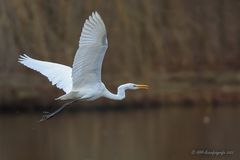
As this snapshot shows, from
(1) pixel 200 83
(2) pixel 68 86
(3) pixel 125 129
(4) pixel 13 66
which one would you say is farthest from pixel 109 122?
(2) pixel 68 86

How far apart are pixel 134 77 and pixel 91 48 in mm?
8381

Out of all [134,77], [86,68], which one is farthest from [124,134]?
[86,68]

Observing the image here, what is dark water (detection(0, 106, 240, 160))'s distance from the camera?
11.9 meters

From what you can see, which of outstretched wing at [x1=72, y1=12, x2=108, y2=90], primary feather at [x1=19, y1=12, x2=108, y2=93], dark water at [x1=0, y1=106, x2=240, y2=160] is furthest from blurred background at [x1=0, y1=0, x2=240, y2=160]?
outstretched wing at [x1=72, y1=12, x2=108, y2=90]

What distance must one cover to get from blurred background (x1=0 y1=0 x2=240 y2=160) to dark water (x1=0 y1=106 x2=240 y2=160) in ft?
0.06

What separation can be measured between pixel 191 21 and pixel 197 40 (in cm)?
43

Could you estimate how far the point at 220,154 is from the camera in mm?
11562

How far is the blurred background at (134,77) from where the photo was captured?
1358 centimetres

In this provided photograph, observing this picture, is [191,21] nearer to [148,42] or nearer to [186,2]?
[186,2]

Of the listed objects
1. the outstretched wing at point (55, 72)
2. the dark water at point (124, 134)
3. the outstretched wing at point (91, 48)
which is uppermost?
the outstretched wing at point (91, 48)

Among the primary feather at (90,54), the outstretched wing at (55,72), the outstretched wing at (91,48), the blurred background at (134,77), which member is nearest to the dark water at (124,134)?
the blurred background at (134,77)

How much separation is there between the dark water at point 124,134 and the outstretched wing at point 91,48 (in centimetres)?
245

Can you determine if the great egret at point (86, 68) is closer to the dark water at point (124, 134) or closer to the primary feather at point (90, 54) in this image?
the primary feather at point (90, 54)

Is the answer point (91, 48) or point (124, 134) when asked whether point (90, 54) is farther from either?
point (124, 134)
